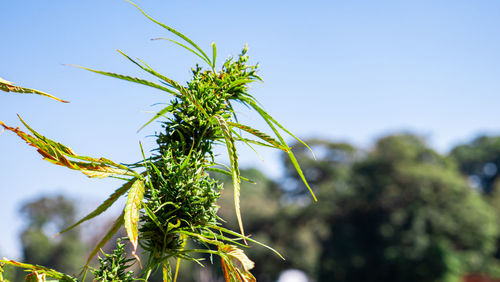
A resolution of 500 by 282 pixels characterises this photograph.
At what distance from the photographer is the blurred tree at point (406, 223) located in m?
26.4

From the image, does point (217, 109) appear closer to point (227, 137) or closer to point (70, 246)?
point (227, 137)

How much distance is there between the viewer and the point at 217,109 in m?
1.25

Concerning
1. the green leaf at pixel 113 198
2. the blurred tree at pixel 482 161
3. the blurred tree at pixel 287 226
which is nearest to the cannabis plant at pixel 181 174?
the green leaf at pixel 113 198

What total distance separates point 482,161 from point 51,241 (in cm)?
4582

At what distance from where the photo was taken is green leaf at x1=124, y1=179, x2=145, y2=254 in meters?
0.95

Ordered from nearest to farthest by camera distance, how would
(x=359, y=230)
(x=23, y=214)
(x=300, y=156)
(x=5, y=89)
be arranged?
1. (x=5, y=89)
2. (x=359, y=230)
3. (x=300, y=156)
4. (x=23, y=214)

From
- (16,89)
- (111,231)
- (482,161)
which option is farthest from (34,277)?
(482,161)

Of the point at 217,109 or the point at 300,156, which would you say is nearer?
the point at 217,109

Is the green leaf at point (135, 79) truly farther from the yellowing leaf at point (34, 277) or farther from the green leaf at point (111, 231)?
the yellowing leaf at point (34, 277)

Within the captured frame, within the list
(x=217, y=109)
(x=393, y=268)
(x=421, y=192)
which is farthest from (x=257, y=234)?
(x=217, y=109)

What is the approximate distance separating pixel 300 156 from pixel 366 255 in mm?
12200

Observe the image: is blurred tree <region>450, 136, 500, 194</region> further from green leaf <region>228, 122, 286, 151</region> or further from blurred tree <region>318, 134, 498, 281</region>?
green leaf <region>228, 122, 286, 151</region>

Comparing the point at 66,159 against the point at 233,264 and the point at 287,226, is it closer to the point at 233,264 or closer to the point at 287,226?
the point at 233,264

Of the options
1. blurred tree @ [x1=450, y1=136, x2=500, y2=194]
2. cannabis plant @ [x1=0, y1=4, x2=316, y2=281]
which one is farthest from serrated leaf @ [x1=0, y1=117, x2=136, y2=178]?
blurred tree @ [x1=450, y1=136, x2=500, y2=194]
